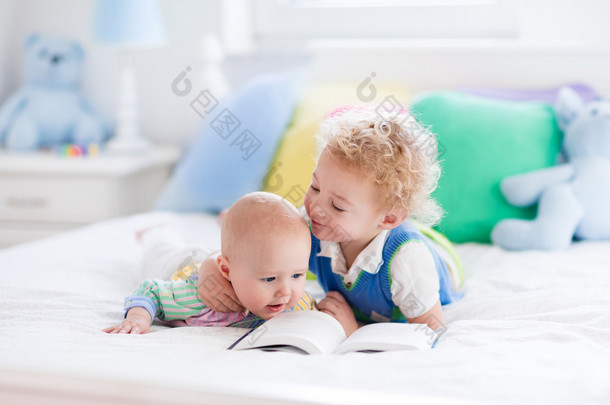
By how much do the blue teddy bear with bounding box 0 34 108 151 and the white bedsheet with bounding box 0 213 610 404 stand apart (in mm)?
1035

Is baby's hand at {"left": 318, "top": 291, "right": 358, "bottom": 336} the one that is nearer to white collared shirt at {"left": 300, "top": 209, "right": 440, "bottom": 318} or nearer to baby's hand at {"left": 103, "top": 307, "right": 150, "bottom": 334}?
white collared shirt at {"left": 300, "top": 209, "right": 440, "bottom": 318}

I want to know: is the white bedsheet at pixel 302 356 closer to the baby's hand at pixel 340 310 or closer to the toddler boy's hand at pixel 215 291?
the toddler boy's hand at pixel 215 291

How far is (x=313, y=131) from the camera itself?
1965 millimetres

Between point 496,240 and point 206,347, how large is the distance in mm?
981

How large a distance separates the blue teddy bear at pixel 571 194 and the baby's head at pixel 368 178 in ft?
2.01

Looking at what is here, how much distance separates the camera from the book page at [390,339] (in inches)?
38.4

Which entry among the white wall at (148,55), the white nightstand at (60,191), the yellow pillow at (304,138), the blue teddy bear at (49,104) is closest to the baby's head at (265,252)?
the yellow pillow at (304,138)

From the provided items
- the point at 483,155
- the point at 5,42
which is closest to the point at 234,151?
the point at 483,155

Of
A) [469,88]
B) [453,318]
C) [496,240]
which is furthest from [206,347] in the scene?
[469,88]

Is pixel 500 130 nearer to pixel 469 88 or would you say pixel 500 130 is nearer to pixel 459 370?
pixel 469 88

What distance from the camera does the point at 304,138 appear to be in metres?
1.97

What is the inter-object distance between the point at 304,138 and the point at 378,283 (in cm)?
86

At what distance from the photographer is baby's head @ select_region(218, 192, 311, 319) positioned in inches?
40.9

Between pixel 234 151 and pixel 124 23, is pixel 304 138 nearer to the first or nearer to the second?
pixel 234 151
